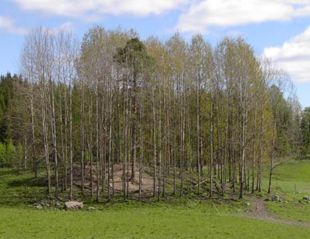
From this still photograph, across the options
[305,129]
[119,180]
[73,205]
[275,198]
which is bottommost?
[275,198]

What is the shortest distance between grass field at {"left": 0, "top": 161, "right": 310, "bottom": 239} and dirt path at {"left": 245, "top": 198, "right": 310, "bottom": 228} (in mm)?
462

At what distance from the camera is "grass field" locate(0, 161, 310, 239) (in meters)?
27.6

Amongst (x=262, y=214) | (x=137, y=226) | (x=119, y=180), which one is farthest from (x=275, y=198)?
(x=137, y=226)

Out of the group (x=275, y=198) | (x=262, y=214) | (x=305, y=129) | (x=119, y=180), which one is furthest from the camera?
(x=305, y=129)

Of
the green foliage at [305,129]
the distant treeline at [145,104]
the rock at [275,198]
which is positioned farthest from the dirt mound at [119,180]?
the green foliage at [305,129]

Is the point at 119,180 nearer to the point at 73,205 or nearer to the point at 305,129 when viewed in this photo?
the point at 73,205

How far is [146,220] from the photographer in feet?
109

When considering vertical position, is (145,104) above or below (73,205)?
above

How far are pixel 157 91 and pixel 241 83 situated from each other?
7.78 meters

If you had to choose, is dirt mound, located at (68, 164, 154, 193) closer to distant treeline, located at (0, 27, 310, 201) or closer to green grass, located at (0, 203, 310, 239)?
distant treeline, located at (0, 27, 310, 201)

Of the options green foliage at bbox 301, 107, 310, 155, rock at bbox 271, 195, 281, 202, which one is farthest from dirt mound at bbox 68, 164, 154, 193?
green foliage at bbox 301, 107, 310, 155

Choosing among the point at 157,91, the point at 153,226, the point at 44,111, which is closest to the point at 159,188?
the point at 157,91

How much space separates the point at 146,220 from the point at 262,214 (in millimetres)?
11634

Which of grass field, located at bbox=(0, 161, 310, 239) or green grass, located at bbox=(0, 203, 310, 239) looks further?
grass field, located at bbox=(0, 161, 310, 239)
